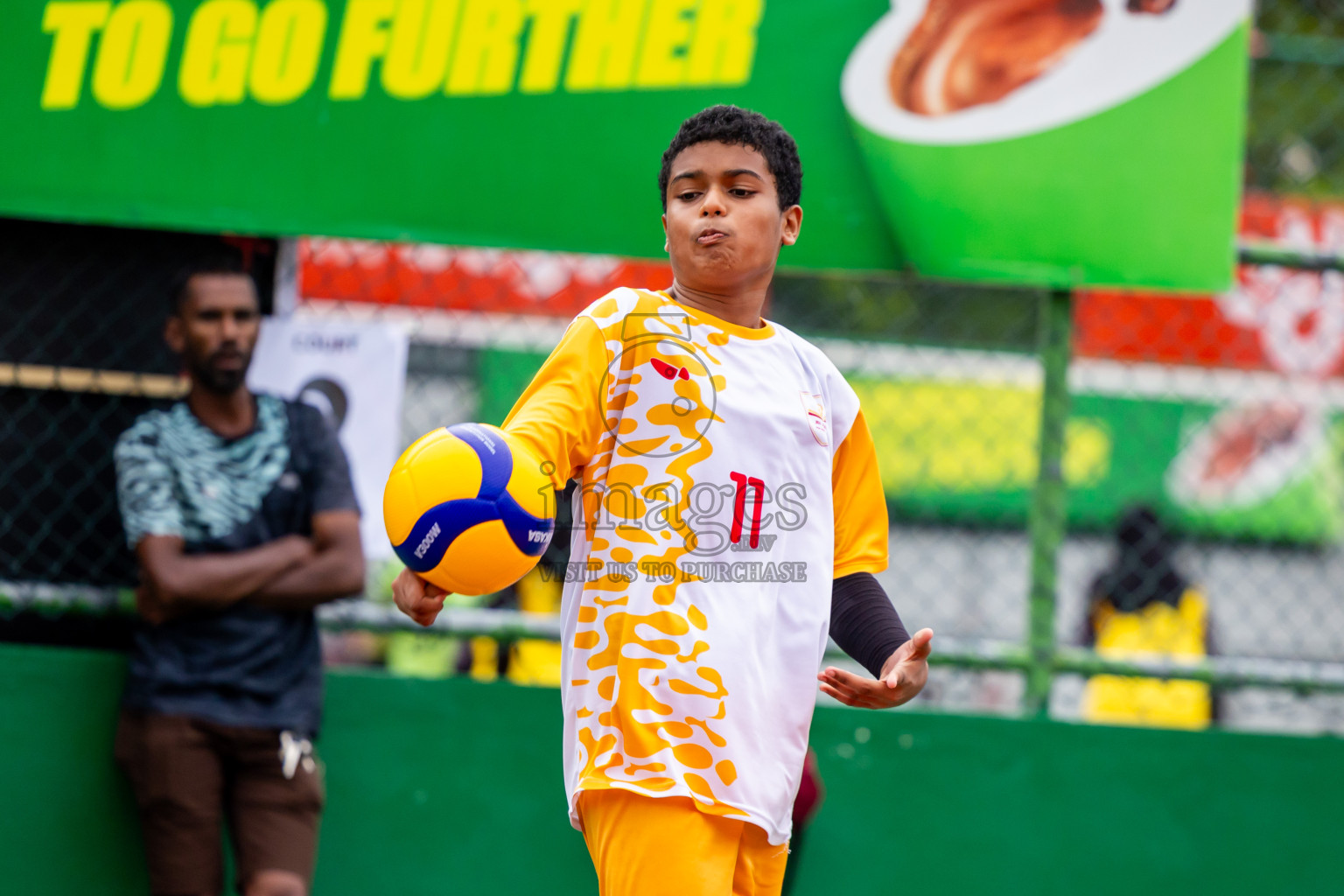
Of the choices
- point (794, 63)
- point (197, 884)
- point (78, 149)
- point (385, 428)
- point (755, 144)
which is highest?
point (794, 63)

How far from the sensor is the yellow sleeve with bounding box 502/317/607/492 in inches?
83.4

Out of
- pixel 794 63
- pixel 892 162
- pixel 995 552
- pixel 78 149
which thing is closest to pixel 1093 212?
pixel 892 162

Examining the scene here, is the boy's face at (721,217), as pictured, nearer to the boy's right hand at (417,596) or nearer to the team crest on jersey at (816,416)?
the team crest on jersey at (816,416)

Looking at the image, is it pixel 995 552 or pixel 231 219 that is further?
pixel 995 552

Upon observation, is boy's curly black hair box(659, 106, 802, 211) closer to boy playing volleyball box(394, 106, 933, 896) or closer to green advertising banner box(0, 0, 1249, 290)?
boy playing volleyball box(394, 106, 933, 896)

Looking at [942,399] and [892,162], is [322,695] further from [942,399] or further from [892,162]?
[942,399]

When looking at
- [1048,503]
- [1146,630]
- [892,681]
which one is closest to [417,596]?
[892,681]

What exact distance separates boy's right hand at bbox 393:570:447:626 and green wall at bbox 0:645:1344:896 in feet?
7.40

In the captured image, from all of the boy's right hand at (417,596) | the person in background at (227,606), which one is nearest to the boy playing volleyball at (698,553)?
the boy's right hand at (417,596)

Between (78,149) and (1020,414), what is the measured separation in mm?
6321

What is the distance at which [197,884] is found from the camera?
141 inches

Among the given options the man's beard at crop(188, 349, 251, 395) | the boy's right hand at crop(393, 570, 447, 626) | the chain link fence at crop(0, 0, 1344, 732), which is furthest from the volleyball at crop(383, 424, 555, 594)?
the chain link fence at crop(0, 0, 1344, 732)

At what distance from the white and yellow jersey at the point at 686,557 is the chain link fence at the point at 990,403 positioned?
6.19 ft

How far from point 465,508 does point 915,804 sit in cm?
270
